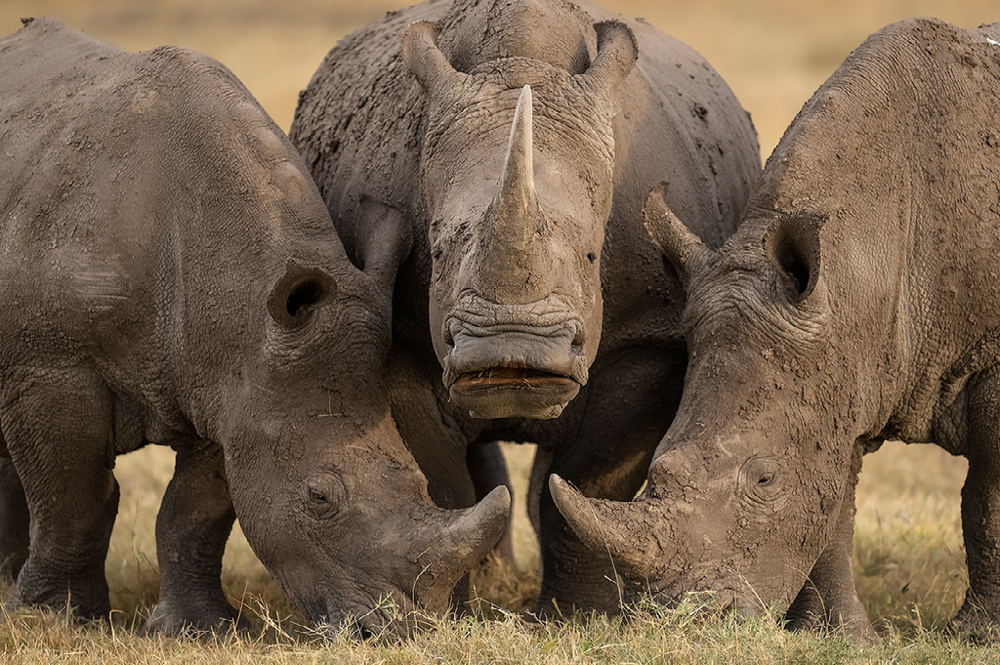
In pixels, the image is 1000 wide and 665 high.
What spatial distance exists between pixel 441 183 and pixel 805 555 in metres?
2.04

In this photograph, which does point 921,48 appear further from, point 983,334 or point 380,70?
point 380,70

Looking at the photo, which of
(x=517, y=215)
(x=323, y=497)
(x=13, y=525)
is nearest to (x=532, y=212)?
(x=517, y=215)

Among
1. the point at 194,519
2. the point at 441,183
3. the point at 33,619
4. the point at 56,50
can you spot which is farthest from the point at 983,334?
the point at 56,50

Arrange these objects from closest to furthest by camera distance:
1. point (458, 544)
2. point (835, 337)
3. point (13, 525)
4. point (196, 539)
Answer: point (458, 544), point (835, 337), point (196, 539), point (13, 525)

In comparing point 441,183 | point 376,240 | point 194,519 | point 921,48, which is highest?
point 921,48

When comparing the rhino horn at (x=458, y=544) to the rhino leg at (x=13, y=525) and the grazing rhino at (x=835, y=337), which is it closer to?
the grazing rhino at (x=835, y=337)

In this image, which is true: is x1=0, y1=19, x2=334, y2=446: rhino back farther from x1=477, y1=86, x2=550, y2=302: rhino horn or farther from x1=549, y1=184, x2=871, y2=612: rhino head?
x1=549, y1=184, x2=871, y2=612: rhino head

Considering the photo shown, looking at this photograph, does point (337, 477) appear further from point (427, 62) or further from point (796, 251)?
point (796, 251)

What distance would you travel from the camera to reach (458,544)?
5621 mm

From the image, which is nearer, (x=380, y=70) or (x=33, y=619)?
(x=33, y=619)

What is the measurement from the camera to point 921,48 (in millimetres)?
6336

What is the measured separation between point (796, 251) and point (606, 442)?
4.55ft

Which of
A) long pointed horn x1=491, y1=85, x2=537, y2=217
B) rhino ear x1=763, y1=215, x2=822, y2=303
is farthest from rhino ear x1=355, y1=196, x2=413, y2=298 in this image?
rhino ear x1=763, y1=215, x2=822, y2=303

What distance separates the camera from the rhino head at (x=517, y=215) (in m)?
5.09
